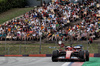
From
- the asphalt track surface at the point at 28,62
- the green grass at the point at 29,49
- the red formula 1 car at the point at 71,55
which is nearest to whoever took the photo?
the asphalt track surface at the point at 28,62

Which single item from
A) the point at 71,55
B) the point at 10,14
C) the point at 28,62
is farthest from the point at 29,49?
the point at 10,14

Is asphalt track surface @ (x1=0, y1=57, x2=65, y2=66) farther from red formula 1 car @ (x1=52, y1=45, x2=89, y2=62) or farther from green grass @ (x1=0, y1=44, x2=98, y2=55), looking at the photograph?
green grass @ (x1=0, y1=44, x2=98, y2=55)

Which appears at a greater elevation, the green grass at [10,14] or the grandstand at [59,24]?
the green grass at [10,14]

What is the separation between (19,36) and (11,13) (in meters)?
14.1

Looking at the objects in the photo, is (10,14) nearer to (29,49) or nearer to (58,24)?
(58,24)

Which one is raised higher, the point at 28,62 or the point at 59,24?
the point at 59,24

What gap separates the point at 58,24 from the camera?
103 ft

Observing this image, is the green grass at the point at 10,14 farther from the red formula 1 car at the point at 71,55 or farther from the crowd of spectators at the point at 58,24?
the red formula 1 car at the point at 71,55

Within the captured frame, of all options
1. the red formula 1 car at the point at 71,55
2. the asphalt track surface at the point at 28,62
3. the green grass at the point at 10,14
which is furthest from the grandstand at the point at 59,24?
the red formula 1 car at the point at 71,55

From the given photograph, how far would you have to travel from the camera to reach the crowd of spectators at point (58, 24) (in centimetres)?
2817

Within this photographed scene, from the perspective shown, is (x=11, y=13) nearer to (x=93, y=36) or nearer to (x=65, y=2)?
(x=65, y=2)

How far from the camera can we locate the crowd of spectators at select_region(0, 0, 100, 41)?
1109 inches

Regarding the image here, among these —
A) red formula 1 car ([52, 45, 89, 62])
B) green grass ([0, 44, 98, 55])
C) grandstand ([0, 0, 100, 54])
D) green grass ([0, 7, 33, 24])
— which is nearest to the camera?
red formula 1 car ([52, 45, 89, 62])

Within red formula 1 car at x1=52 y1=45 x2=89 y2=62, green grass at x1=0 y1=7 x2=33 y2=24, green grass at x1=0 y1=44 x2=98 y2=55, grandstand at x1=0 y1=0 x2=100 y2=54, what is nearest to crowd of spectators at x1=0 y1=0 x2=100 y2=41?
grandstand at x1=0 y1=0 x2=100 y2=54
